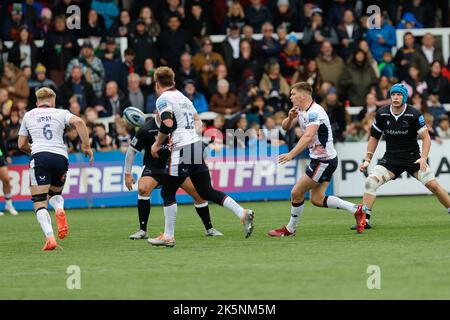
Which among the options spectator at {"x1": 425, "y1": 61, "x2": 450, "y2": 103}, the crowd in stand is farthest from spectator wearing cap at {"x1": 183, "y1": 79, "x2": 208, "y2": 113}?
spectator at {"x1": 425, "y1": 61, "x2": 450, "y2": 103}

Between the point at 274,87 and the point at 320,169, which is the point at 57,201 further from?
the point at 274,87

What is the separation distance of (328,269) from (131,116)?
Answer: 19.6ft

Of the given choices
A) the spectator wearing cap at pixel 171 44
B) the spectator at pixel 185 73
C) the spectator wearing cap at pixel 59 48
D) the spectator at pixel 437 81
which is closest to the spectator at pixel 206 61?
the spectator at pixel 185 73

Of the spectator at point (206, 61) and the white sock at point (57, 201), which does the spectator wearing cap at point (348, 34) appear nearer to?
the spectator at point (206, 61)

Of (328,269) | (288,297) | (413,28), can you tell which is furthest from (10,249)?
(413,28)

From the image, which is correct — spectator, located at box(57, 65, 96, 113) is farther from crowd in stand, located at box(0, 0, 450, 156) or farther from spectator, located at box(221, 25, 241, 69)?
spectator, located at box(221, 25, 241, 69)

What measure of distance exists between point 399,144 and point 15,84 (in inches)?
414

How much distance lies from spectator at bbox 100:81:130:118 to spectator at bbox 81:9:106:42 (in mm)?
1542

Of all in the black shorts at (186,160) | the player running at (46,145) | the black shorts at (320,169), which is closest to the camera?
Answer: the black shorts at (186,160)

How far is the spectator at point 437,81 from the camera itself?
1046 inches

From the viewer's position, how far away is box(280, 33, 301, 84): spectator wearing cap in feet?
85.6

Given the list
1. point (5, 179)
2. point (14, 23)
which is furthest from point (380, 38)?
point (5, 179)

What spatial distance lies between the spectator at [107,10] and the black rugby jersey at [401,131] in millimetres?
11464
